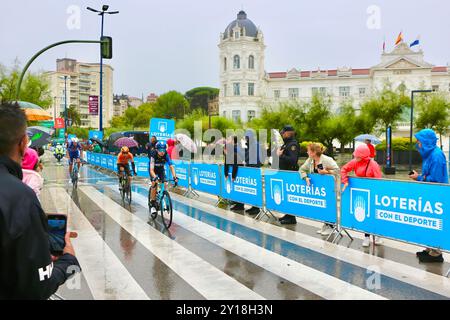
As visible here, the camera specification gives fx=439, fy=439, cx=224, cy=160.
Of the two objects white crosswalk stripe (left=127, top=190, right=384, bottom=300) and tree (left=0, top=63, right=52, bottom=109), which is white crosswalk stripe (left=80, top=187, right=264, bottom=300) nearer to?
white crosswalk stripe (left=127, top=190, right=384, bottom=300)

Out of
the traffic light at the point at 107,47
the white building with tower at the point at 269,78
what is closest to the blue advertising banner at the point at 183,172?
the traffic light at the point at 107,47

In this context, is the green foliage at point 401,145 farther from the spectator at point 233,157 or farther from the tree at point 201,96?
the tree at point 201,96

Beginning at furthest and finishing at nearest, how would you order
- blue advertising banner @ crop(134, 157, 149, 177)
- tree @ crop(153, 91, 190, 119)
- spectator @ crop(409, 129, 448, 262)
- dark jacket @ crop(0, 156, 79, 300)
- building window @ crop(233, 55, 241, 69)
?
tree @ crop(153, 91, 190, 119) < building window @ crop(233, 55, 241, 69) < blue advertising banner @ crop(134, 157, 149, 177) < spectator @ crop(409, 129, 448, 262) < dark jacket @ crop(0, 156, 79, 300)

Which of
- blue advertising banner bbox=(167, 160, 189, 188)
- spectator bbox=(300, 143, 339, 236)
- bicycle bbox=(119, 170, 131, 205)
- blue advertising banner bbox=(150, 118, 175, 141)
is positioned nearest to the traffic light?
blue advertising banner bbox=(150, 118, 175, 141)

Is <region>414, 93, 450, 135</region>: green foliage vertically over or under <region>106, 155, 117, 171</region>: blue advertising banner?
over

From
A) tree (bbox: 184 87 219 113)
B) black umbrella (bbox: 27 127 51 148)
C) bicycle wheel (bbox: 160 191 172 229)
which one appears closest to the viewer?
bicycle wheel (bbox: 160 191 172 229)

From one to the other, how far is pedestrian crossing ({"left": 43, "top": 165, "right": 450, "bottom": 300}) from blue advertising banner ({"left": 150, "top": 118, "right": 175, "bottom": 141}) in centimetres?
921

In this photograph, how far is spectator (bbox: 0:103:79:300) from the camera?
191 cm

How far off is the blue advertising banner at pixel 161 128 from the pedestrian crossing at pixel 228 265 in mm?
9205

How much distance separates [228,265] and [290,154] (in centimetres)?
475

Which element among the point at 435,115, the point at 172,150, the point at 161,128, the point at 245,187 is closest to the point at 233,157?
the point at 245,187

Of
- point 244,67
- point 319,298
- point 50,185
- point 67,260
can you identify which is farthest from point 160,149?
point 244,67

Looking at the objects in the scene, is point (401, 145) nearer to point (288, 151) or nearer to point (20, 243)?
point (288, 151)

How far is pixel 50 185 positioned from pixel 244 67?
76.8m
